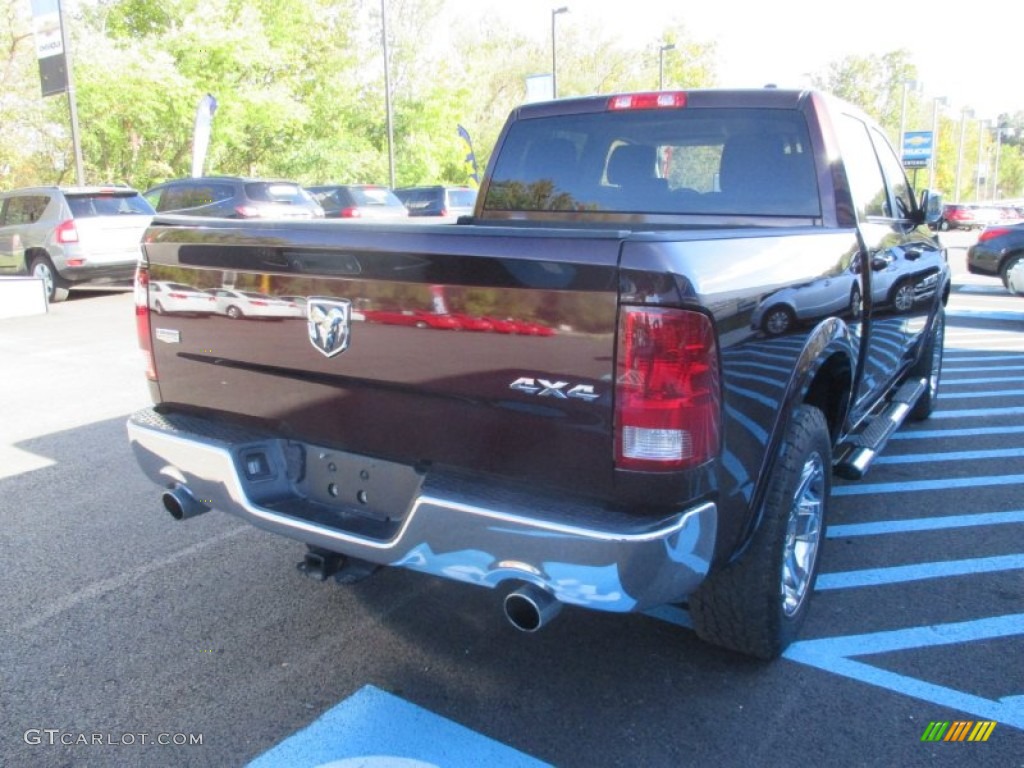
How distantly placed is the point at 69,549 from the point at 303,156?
29223mm

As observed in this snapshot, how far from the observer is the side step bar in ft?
12.1

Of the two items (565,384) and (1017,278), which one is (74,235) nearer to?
(565,384)

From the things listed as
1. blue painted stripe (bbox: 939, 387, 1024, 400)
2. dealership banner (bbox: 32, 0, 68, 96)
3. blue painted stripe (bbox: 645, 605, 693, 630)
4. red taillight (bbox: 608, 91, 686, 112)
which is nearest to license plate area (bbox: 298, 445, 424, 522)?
blue painted stripe (bbox: 645, 605, 693, 630)

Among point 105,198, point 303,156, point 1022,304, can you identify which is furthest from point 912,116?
point 105,198

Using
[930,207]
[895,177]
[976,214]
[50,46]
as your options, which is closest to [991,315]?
[930,207]

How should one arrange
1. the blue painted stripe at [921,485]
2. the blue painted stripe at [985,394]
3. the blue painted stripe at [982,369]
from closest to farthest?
the blue painted stripe at [921,485] < the blue painted stripe at [985,394] < the blue painted stripe at [982,369]

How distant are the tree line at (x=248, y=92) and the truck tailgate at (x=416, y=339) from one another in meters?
A: 22.4

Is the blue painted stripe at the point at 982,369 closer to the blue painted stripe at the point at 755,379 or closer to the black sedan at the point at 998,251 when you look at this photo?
the blue painted stripe at the point at 755,379

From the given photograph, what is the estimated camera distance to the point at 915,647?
10.4ft

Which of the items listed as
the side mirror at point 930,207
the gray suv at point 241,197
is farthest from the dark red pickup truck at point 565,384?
the gray suv at point 241,197

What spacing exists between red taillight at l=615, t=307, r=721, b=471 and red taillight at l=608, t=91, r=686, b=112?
2.03 meters

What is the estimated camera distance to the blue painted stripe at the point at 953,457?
546 centimetres

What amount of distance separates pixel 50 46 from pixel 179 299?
56.4ft

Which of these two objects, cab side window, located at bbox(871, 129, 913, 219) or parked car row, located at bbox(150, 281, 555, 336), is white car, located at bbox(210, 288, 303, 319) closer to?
parked car row, located at bbox(150, 281, 555, 336)
